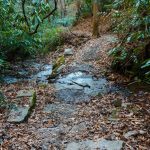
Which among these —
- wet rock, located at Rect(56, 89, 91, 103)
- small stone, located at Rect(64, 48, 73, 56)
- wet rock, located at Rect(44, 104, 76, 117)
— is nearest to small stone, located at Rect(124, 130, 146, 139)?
wet rock, located at Rect(44, 104, 76, 117)

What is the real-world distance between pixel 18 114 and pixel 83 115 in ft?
3.66

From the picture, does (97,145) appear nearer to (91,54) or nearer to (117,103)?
(117,103)

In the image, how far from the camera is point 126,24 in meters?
7.79

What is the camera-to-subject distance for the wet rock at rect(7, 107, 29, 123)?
17.5 ft

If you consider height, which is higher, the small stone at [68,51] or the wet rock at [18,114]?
the wet rock at [18,114]

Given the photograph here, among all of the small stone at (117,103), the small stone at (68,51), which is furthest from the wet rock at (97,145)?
the small stone at (68,51)

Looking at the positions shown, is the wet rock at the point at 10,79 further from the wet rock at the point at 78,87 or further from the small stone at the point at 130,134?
the small stone at the point at 130,134

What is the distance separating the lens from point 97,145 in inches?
172

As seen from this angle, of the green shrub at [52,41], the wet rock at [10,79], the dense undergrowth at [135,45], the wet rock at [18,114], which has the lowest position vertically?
the green shrub at [52,41]

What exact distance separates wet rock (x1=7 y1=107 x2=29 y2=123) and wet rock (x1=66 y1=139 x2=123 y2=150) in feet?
4.01

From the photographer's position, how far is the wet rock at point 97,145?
14.0 ft

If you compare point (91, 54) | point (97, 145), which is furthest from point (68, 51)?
point (97, 145)

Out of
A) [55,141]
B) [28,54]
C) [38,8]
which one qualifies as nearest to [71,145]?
[55,141]

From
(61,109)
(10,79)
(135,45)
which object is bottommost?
(10,79)
